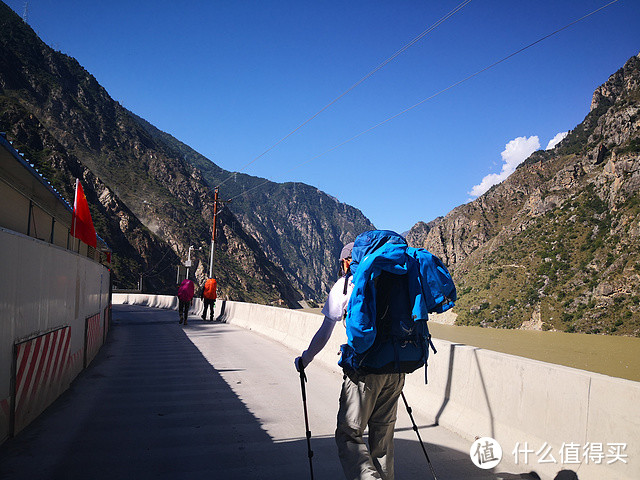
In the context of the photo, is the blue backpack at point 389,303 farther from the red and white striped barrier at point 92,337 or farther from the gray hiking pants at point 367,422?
the red and white striped barrier at point 92,337

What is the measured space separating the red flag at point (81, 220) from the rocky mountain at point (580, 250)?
69666 mm

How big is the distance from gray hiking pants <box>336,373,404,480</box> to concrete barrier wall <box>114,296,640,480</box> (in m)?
1.57

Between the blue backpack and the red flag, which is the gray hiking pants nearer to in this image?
the blue backpack

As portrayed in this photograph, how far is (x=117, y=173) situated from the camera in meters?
100

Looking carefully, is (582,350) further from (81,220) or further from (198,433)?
(198,433)

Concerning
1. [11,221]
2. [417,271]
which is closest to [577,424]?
[417,271]

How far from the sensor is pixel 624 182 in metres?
79.5

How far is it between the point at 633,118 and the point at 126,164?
94506 millimetres

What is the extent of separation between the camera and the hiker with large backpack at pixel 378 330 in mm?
3311

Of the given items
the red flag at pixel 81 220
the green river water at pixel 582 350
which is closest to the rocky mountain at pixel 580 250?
the green river water at pixel 582 350

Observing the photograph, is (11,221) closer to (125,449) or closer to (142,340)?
(125,449)

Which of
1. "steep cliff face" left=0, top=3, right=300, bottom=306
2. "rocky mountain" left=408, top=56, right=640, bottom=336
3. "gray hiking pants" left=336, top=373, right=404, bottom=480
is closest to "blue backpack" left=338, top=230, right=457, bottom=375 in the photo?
"gray hiking pants" left=336, top=373, right=404, bottom=480

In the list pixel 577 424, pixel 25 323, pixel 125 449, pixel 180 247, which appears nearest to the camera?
pixel 577 424

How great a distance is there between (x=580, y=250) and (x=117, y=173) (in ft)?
270
